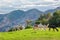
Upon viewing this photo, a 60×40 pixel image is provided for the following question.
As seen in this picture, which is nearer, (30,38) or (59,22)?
(30,38)

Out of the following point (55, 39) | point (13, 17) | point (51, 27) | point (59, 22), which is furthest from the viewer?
point (13, 17)

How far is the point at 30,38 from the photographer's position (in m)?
22.5

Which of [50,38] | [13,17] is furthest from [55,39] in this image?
[13,17]

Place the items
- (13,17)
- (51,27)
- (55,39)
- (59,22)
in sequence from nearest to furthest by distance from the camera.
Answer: (55,39)
(51,27)
(59,22)
(13,17)

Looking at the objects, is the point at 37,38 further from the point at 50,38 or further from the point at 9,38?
the point at 9,38

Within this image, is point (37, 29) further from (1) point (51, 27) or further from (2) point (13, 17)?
(2) point (13, 17)

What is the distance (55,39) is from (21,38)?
3693 mm

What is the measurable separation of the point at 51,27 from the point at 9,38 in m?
8.69

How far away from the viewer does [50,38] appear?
2250 centimetres

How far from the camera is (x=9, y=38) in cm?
2289

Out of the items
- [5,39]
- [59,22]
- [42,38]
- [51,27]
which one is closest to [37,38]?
[42,38]

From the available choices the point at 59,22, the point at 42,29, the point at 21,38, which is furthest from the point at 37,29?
the point at 59,22

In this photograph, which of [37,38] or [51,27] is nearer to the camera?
[37,38]

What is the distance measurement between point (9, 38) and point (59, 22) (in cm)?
2216
